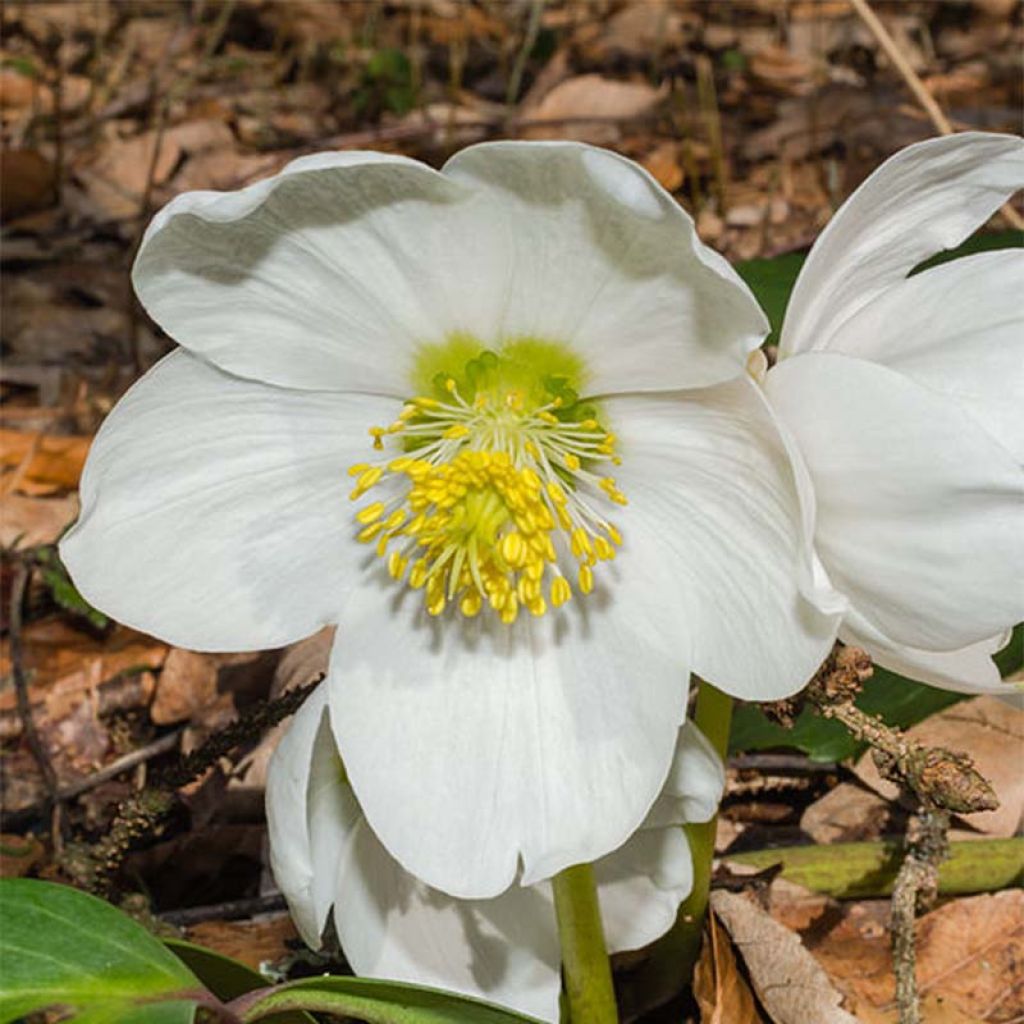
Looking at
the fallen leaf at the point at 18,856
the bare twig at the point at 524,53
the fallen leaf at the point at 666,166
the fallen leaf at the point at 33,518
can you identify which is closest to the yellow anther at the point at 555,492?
the fallen leaf at the point at 18,856

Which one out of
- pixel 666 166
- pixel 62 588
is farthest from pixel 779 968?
pixel 666 166

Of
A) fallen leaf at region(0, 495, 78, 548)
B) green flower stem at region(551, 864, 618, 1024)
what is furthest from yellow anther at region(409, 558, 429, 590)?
fallen leaf at region(0, 495, 78, 548)

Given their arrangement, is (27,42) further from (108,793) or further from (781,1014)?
(781,1014)

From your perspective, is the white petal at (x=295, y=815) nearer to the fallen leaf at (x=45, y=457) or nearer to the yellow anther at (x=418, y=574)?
the yellow anther at (x=418, y=574)

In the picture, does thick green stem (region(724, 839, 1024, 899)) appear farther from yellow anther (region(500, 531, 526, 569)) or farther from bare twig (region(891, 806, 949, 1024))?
yellow anther (region(500, 531, 526, 569))

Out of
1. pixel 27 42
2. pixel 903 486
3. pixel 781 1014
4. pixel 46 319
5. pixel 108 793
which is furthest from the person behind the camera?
pixel 27 42

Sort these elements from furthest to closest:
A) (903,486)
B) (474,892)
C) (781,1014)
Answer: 1. (781,1014)
2. (474,892)
3. (903,486)

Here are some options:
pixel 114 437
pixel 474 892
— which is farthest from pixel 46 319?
pixel 474 892
